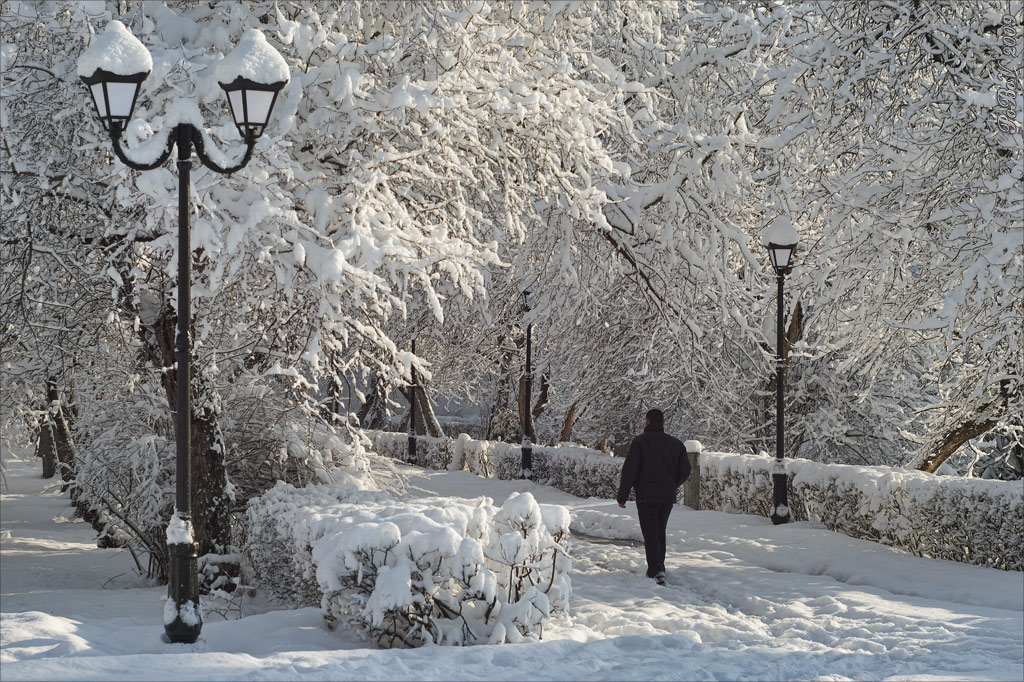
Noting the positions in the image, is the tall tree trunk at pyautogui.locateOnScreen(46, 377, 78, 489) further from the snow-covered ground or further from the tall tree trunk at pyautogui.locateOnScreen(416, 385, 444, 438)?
the tall tree trunk at pyautogui.locateOnScreen(416, 385, 444, 438)

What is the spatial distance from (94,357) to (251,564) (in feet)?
10.4

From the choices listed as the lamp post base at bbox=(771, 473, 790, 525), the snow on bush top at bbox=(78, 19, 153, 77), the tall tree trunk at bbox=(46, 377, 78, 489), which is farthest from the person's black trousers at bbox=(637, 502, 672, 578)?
the tall tree trunk at bbox=(46, 377, 78, 489)

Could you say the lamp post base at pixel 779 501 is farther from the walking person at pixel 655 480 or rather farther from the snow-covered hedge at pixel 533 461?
the snow-covered hedge at pixel 533 461

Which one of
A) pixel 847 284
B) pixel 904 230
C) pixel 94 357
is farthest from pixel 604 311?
pixel 94 357

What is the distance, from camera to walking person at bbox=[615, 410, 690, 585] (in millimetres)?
10836

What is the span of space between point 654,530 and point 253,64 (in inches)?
243

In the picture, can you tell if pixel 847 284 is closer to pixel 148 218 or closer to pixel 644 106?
pixel 644 106

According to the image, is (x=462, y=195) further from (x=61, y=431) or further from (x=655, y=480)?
(x=61, y=431)

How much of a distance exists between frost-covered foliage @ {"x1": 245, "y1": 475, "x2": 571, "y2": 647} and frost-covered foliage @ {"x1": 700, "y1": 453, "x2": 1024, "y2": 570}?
5.29 m

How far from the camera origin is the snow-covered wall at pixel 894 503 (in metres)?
11.1

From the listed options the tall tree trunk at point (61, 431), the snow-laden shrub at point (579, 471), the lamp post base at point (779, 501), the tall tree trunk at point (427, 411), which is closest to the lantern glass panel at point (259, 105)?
the lamp post base at point (779, 501)

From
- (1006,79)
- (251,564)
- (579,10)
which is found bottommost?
(251,564)

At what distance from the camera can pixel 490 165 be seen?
40.2ft

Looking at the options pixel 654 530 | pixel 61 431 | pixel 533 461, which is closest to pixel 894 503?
pixel 654 530
